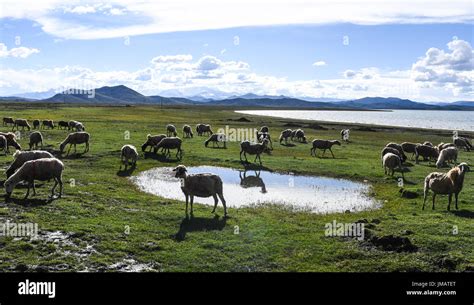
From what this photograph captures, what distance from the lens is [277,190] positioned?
2756cm

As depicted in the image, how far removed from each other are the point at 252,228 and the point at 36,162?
12.5 metres

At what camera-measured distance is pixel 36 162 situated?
69.4ft

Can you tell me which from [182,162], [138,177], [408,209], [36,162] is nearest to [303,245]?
[408,209]

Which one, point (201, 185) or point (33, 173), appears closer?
point (201, 185)

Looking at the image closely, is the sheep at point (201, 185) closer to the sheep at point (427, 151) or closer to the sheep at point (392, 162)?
the sheep at point (392, 162)

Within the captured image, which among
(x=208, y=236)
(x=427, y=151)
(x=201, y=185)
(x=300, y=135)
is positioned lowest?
(x=208, y=236)

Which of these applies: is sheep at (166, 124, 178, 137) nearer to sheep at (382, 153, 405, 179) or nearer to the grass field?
the grass field

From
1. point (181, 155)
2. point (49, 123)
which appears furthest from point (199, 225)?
point (49, 123)

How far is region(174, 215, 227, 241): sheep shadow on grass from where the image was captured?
1739 cm

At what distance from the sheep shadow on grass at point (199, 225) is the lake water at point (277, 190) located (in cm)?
324

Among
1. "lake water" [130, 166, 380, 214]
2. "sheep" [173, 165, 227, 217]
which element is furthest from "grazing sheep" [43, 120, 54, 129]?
"sheep" [173, 165, 227, 217]

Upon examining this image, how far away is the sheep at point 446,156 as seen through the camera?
125 feet

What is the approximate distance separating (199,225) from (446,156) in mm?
31353

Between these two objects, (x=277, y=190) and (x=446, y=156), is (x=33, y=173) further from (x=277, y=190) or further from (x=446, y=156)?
(x=446, y=156)
